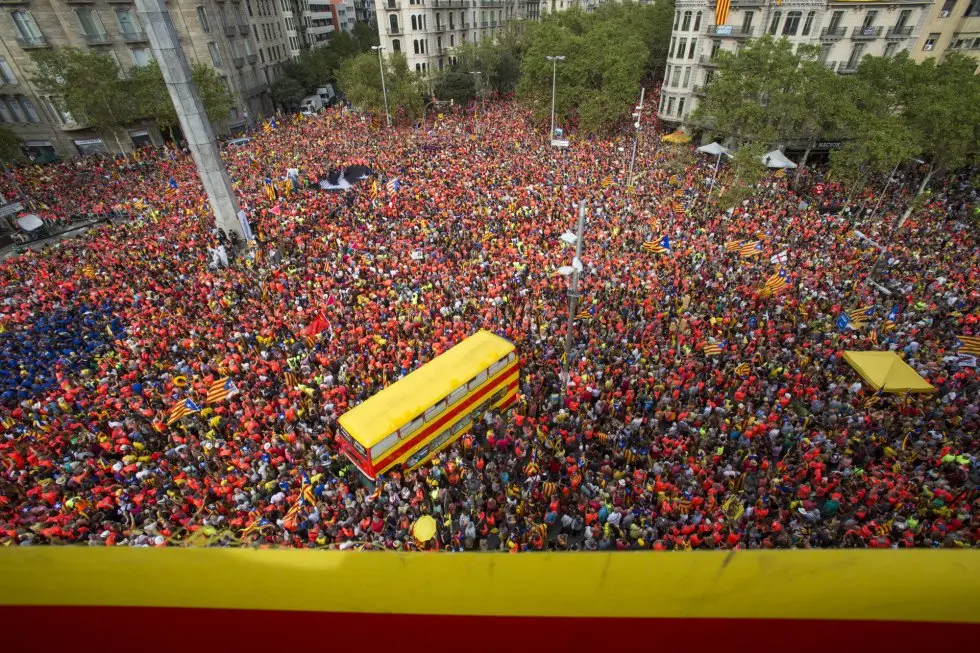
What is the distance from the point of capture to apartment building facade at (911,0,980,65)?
1340 inches

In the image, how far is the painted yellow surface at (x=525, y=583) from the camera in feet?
10.7

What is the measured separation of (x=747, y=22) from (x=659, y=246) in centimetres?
2581

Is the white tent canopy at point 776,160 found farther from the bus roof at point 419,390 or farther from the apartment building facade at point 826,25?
the bus roof at point 419,390

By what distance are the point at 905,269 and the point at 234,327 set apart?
101ft

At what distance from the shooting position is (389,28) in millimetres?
55844

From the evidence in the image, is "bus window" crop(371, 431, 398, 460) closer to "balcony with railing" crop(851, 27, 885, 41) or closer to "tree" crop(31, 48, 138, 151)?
"tree" crop(31, 48, 138, 151)

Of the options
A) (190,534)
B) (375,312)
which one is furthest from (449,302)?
(190,534)

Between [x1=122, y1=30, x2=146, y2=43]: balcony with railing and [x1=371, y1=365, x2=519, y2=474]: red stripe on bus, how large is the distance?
51000mm

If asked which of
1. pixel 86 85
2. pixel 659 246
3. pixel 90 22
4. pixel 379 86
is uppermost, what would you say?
pixel 90 22

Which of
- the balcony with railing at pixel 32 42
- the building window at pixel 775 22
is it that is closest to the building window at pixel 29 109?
the balcony with railing at pixel 32 42

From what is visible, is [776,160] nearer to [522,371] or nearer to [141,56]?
[522,371]

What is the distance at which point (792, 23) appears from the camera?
35000mm

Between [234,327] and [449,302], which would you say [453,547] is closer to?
[449,302]

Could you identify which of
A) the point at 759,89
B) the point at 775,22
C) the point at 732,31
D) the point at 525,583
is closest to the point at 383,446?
the point at 525,583
